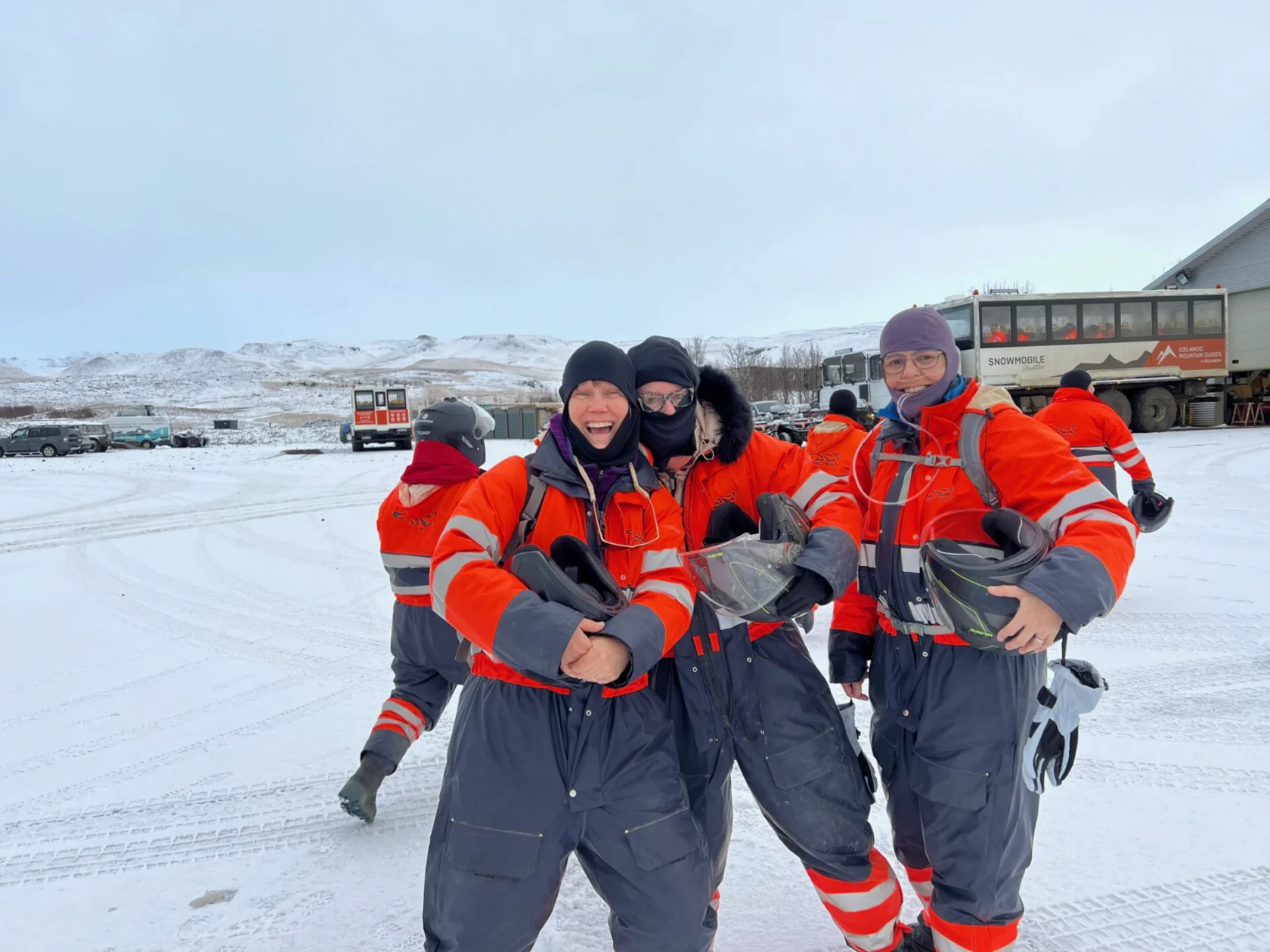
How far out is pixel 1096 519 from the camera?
170cm

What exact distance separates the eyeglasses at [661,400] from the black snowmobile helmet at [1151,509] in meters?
4.27

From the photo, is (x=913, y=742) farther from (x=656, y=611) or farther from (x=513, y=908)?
(x=513, y=908)

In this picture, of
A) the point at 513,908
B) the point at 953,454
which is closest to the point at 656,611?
the point at 513,908

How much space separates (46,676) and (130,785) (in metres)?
1.96

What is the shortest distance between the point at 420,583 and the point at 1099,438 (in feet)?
15.9

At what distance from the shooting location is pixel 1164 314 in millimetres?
18359

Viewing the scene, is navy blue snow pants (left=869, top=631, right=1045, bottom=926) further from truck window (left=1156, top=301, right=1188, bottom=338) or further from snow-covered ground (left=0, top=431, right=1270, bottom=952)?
truck window (left=1156, top=301, right=1188, bottom=338)

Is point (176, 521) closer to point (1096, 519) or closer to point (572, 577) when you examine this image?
point (572, 577)

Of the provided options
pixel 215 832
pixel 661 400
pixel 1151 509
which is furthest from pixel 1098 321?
pixel 215 832

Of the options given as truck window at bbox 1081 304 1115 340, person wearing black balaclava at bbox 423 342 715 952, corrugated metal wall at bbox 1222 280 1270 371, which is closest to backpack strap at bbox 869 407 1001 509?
person wearing black balaclava at bbox 423 342 715 952

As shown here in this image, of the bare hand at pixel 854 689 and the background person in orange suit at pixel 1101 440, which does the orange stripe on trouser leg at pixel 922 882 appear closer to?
the bare hand at pixel 854 689

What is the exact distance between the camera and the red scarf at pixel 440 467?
304cm

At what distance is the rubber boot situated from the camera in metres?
2.82

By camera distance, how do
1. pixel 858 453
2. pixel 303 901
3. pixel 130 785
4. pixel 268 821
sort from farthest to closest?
pixel 130 785 → pixel 268 821 → pixel 303 901 → pixel 858 453
